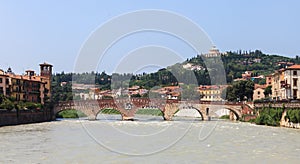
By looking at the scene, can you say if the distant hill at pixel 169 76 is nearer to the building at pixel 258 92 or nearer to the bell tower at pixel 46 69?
the building at pixel 258 92

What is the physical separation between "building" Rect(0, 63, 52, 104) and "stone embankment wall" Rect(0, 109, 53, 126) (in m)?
3.22

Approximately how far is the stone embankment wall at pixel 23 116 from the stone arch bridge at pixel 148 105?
9.15 ft

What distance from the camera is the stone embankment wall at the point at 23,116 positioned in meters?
42.1

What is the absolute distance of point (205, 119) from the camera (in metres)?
53.4

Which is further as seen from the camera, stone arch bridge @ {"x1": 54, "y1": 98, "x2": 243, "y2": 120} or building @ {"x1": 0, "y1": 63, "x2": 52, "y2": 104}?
stone arch bridge @ {"x1": 54, "y1": 98, "x2": 243, "y2": 120}

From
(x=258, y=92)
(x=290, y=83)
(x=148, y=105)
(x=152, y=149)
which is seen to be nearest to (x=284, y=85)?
(x=290, y=83)

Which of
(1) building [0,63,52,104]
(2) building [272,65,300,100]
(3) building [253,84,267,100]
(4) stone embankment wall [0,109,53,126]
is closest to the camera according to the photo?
(4) stone embankment wall [0,109,53,126]

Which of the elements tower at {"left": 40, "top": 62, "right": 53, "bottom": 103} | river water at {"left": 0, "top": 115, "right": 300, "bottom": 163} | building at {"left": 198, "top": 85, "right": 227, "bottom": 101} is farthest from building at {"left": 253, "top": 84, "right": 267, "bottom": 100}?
river water at {"left": 0, "top": 115, "right": 300, "bottom": 163}

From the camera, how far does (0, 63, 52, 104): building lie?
50188mm

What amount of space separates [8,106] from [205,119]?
21738 mm

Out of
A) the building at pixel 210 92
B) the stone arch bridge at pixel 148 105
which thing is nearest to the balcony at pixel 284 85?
the stone arch bridge at pixel 148 105

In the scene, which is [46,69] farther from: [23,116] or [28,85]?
[23,116]

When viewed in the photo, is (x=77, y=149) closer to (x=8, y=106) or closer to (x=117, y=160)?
(x=117, y=160)

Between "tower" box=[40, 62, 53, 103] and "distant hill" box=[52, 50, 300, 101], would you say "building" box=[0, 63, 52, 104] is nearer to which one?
"tower" box=[40, 62, 53, 103]
